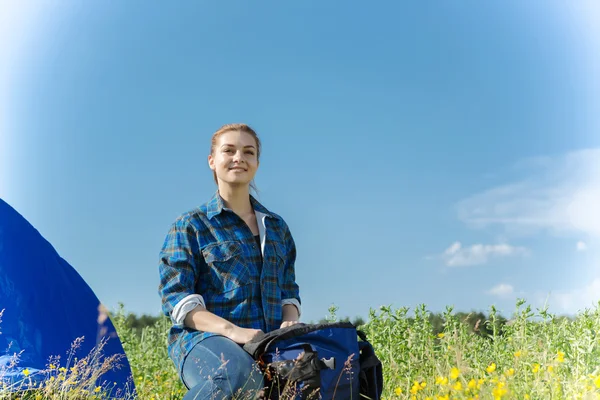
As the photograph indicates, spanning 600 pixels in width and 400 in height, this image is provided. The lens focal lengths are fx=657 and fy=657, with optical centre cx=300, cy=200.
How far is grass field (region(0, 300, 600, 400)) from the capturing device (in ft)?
9.86

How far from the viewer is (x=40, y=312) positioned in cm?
351

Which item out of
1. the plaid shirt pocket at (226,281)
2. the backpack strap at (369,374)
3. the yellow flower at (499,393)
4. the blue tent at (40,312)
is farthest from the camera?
the blue tent at (40,312)

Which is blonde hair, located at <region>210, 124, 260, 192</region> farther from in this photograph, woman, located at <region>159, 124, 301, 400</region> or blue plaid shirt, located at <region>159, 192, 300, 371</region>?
blue plaid shirt, located at <region>159, 192, 300, 371</region>

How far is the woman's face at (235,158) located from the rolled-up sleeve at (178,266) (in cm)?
27

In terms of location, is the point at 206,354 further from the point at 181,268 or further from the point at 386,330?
the point at 386,330

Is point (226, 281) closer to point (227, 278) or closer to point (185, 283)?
point (227, 278)

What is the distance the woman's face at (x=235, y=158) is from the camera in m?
2.79

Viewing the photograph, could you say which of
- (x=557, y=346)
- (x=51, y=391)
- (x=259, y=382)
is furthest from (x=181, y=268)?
(x=557, y=346)

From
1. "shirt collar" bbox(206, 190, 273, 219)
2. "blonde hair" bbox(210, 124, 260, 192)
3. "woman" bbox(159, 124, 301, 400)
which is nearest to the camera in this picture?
"woman" bbox(159, 124, 301, 400)

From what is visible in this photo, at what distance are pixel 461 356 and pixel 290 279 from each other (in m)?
0.82

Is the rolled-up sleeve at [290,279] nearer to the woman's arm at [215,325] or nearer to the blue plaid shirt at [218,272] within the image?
the blue plaid shirt at [218,272]

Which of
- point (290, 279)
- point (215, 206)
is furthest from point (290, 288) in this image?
point (215, 206)

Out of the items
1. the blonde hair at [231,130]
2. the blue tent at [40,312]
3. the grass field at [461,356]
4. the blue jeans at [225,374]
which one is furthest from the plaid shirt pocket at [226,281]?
the blue tent at [40,312]

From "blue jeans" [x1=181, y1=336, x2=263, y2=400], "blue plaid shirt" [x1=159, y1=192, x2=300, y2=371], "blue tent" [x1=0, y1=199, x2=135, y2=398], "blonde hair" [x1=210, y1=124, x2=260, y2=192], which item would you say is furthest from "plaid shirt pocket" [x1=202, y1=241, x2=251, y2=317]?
"blue tent" [x1=0, y1=199, x2=135, y2=398]
